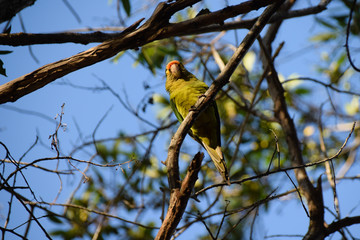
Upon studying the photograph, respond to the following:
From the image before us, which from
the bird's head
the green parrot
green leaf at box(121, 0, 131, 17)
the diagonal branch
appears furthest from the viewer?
the bird's head

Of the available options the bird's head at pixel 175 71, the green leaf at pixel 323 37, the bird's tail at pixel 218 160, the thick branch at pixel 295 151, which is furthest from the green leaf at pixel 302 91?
the bird's tail at pixel 218 160

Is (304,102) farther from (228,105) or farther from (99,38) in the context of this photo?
(99,38)

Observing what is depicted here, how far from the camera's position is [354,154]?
473cm

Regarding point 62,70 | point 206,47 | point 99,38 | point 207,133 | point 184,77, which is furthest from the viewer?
point 206,47

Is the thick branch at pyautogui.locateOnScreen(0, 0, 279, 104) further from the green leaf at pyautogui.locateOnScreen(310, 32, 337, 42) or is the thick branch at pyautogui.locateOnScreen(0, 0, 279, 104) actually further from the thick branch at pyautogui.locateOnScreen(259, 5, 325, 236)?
the green leaf at pyautogui.locateOnScreen(310, 32, 337, 42)

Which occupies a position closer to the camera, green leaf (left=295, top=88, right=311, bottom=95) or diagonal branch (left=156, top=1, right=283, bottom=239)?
diagonal branch (left=156, top=1, right=283, bottom=239)

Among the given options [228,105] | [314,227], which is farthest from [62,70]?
[228,105]

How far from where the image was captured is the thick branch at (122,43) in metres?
2.01

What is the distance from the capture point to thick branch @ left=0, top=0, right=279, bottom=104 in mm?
2008

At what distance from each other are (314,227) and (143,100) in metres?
2.62

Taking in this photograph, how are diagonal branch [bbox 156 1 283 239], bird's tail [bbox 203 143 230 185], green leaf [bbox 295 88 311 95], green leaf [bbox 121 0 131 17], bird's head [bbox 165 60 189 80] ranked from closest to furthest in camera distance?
diagonal branch [bbox 156 1 283 239], bird's tail [bbox 203 143 230 185], green leaf [bbox 121 0 131 17], bird's head [bbox 165 60 189 80], green leaf [bbox 295 88 311 95]

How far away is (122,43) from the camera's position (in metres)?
2.18

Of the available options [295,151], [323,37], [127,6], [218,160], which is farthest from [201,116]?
[323,37]

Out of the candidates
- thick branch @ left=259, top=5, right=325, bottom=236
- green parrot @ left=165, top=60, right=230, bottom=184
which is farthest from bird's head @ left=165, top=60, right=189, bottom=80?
thick branch @ left=259, top=5, right=325, bottom=236
